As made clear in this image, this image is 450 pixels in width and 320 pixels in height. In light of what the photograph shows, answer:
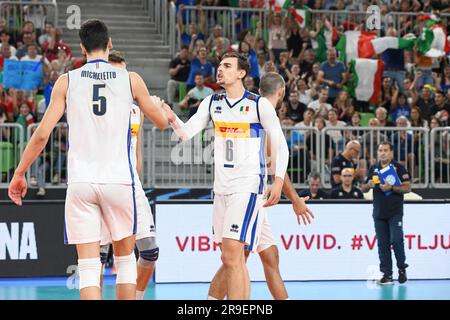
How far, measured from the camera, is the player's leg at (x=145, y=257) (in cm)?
968

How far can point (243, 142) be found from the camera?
934 centimetres

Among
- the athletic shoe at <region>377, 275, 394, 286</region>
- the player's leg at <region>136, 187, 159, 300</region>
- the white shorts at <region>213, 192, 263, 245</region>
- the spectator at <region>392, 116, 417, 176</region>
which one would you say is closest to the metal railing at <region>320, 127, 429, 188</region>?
the spectator at <region>392, 116, 417, 176</region>

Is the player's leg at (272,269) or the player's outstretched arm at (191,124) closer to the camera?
→ the player's outstretched arm at (191,124)

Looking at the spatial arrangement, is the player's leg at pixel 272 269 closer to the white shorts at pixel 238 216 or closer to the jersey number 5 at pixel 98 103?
the white shorts at pixel 238 216

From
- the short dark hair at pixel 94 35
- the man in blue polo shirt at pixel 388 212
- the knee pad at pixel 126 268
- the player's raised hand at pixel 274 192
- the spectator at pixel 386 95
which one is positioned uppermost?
the short dark hair at pixel 94 35

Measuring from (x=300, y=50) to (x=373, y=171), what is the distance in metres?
7.73

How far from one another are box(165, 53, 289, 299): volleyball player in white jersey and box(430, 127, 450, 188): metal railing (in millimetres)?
9277

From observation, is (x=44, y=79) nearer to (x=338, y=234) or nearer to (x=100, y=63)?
(x=338, y=234)

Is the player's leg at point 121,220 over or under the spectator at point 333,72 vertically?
under

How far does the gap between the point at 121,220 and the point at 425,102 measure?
46.8 ft

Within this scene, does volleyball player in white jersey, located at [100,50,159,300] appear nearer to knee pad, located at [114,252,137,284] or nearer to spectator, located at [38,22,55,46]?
knee pad, located at [114,252,137,284]

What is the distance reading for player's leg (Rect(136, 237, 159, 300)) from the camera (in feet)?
31.8

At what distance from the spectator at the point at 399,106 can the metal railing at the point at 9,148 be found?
27.4 feet

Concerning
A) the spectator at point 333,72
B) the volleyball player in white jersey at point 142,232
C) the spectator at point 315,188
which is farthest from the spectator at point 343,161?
the volleyball player in white jersey at point 142,232
